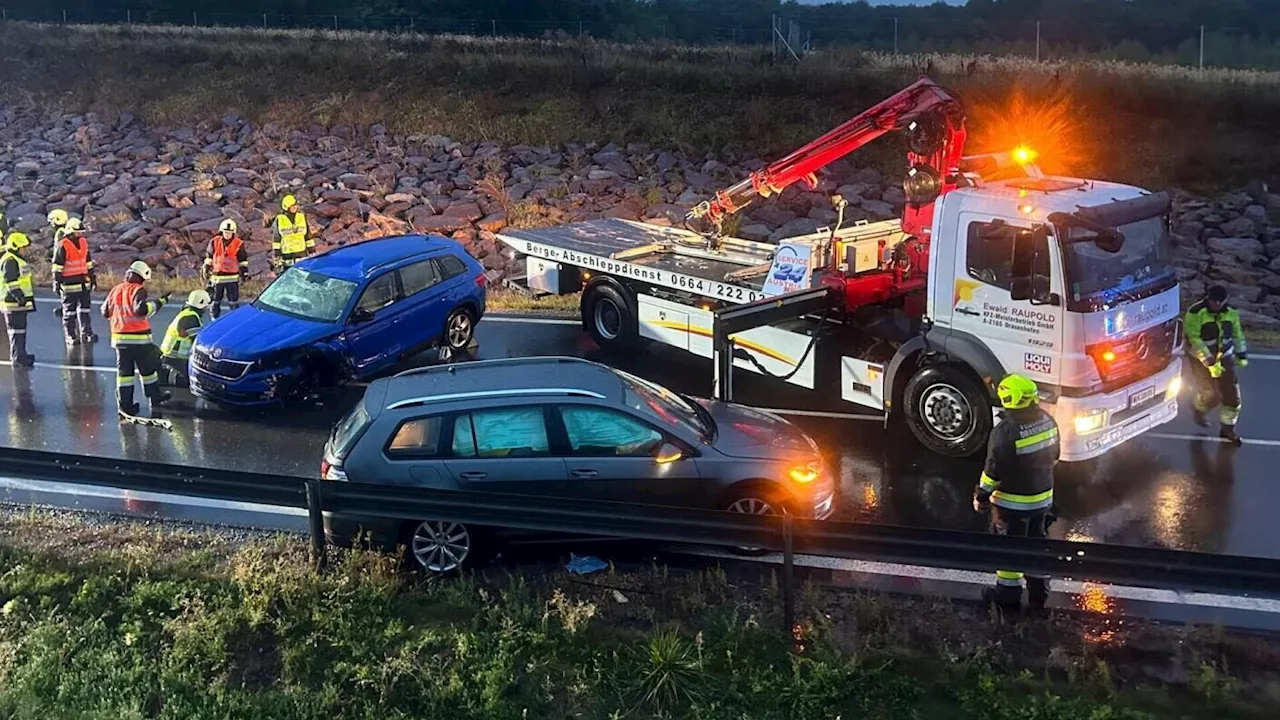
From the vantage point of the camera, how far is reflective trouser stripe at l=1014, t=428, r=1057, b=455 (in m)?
7.23

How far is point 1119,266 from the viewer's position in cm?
952

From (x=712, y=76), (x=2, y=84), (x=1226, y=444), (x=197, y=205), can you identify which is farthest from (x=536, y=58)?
(x=1226, y=444)

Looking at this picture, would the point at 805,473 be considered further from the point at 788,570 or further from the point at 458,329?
the point at 458,329

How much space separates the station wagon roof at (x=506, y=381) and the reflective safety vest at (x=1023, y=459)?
260cm

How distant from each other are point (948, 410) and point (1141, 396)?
1603 mm

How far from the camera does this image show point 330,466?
318 inches

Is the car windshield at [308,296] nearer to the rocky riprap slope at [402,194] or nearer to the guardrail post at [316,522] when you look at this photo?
the guardrail post at [316,522]

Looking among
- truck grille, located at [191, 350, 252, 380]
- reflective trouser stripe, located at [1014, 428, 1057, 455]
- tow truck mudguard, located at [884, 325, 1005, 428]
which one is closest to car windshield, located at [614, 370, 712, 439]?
reflective trouser stripe, located at [1014, 428, 1057, 455]

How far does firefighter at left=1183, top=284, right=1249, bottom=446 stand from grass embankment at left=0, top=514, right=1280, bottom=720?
4595mm

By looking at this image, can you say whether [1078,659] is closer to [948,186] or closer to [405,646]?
[405,646]

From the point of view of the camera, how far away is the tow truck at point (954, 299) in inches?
370

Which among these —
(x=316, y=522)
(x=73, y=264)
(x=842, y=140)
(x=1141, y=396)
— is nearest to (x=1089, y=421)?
(x=1141, y=396)

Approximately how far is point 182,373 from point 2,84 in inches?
1207

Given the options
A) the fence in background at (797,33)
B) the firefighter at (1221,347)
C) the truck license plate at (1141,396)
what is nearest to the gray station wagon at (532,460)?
the truck license plate at (1141,396)
